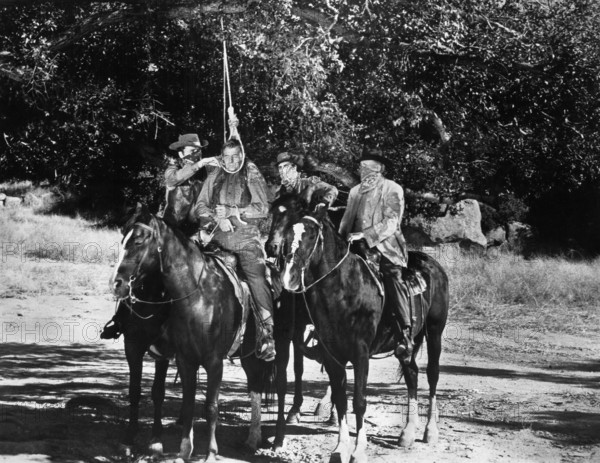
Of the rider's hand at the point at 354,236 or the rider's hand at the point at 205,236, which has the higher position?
the rider's hand at the point at 354,236

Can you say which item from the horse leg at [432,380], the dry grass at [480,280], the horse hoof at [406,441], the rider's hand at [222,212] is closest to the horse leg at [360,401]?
the horse hoof at [406,441]

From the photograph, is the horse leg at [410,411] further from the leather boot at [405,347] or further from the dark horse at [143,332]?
the dark horse at [143,332]

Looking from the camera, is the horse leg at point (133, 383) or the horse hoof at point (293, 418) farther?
the horse hoof at point (293, 418)

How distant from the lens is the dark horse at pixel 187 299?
7062mm

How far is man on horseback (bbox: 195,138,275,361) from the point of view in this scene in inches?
317

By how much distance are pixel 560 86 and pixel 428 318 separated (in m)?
3.72

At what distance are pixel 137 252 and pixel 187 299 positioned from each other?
612mm

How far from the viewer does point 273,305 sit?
8.33 metres

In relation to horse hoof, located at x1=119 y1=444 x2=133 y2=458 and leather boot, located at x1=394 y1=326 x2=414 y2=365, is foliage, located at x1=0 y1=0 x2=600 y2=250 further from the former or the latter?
horse hoof, located at x1=119 y1=444 x2=133 y2=458

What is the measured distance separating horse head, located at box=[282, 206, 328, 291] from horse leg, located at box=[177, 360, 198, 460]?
1059 millimetres

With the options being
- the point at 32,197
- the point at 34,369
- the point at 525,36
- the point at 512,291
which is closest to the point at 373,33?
the point at 525,36

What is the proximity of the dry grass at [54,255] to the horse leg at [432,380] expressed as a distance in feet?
33.1

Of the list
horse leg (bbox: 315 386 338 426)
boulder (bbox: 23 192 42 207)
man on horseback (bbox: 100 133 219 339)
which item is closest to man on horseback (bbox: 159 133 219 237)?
man on horseback (bbox: 100 133 219 339)

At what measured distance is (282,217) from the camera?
7.42 metres
